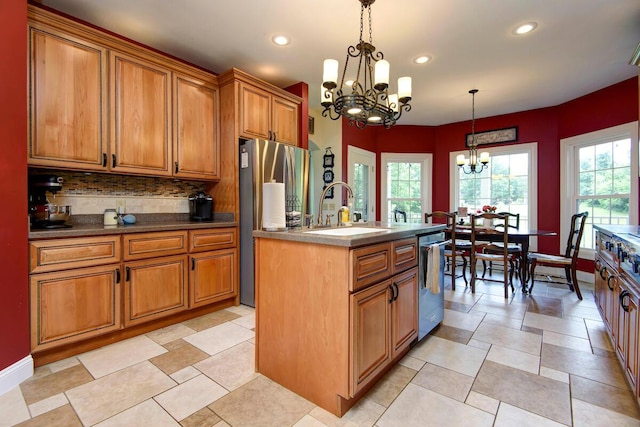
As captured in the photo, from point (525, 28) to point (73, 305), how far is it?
4304 millimetres

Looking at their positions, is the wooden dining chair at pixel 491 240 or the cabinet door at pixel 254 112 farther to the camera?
the wooden dining chair at pixel 491 240

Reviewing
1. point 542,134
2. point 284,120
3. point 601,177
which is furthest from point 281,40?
point 601,177

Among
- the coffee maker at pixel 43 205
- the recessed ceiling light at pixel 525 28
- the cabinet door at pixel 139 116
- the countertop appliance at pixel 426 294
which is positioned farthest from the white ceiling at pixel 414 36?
the countertop appliance at pixel 426 294

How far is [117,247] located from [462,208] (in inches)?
207

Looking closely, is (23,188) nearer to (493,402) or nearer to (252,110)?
(252,110)

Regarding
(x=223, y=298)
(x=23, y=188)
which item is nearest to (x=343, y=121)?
(x=223, y=298)

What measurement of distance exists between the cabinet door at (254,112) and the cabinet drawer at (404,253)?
2148 mm

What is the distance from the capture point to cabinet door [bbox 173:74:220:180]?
2965mm

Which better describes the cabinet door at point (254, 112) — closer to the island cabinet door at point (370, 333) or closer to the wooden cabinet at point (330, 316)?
the wooden cabinet at point (330, 316)

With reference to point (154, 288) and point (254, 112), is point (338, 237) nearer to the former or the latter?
point (154, 288)

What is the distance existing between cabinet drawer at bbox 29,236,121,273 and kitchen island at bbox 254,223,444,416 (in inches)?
49.6

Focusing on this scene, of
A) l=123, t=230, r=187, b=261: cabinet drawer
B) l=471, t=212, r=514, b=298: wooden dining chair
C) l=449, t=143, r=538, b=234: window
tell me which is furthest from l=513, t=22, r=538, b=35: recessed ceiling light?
l=123, t=230, r=187, b=261: cabinet drawer

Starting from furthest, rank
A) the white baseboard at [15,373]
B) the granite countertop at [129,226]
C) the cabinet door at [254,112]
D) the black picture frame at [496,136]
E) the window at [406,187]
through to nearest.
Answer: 1. the window at [406,187]
2. the black picture frame at [496,136]
3. the cabinet door at [254,112]
4. the granite countertop at [129,226]
5. the white baseboard at [15,373]

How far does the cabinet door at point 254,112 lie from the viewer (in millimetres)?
3217
